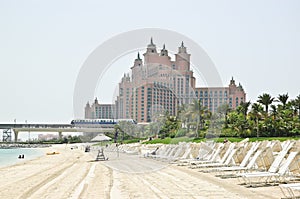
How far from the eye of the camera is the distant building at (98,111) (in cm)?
1695

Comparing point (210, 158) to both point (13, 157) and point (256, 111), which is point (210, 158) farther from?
point (13, 157)

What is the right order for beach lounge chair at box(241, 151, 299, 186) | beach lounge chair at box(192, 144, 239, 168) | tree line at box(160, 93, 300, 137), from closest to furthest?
1. beach lounge chair at box(241, 151, 299, 186)
2. beach lounge chair at box(192, 144, 239, 168)
3. tree line at box(160, 93, 300, 137)

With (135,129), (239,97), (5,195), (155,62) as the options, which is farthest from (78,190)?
(239,97)

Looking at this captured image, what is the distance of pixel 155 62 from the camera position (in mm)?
20516

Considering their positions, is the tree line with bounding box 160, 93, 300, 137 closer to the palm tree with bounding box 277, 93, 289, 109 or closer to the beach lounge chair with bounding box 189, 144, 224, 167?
the palm tree with bounding box 277, 93, 289, 109

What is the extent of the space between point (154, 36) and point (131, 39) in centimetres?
118

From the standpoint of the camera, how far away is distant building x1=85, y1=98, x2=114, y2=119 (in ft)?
55.6

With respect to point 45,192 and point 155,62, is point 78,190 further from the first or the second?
point 155,62

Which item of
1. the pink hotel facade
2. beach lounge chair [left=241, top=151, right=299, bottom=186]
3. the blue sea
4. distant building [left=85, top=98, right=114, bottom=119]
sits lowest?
the blue sea

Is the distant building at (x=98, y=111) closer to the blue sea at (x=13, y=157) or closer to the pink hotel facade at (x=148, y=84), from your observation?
the pink hotel facade at (x=148, y=84)

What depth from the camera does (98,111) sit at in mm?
19500

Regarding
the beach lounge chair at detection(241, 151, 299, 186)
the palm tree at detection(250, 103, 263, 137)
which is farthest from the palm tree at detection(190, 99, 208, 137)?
the beach lounge chair at detection(241, 151, 299, 186)

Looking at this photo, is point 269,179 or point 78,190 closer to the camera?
point 78,190

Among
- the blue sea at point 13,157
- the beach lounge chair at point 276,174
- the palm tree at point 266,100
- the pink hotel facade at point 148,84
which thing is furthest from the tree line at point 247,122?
the beach lounge chair at point 276,174
